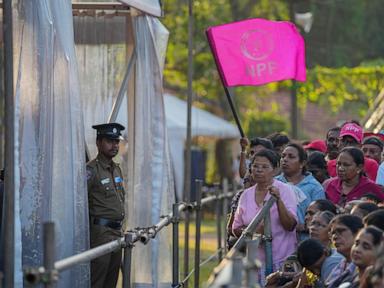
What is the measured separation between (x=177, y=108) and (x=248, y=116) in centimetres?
861

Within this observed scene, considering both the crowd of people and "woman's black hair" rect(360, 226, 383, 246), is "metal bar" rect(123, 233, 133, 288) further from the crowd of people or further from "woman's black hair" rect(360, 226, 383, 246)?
"woman's black hair" rect(360, 226, 383, 246)

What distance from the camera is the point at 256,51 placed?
43.4 feet

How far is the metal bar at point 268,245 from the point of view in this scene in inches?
355

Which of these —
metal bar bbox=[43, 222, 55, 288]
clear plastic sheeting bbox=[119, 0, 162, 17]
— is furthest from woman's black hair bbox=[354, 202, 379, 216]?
clear plastic sheeting bbox=[119, 0, 162, 17]

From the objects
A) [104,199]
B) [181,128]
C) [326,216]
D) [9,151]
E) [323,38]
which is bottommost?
[181,128]

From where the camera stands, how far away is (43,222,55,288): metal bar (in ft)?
19.9

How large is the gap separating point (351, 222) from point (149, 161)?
477 cm

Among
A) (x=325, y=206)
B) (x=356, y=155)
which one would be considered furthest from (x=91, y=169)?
(x=325, y=206)

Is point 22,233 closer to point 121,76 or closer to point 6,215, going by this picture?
point 6,215

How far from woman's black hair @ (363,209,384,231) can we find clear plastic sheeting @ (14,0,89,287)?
258 cm

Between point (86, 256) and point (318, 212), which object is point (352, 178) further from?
point (86, 256)

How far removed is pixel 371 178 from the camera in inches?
424

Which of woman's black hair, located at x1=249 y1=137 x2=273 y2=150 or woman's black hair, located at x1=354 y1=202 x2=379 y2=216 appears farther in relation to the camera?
woman's black hair, located at x1=249 y1=137 x2=273 y2=150

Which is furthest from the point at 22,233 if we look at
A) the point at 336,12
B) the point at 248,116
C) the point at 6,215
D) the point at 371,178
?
the point at 248,116
